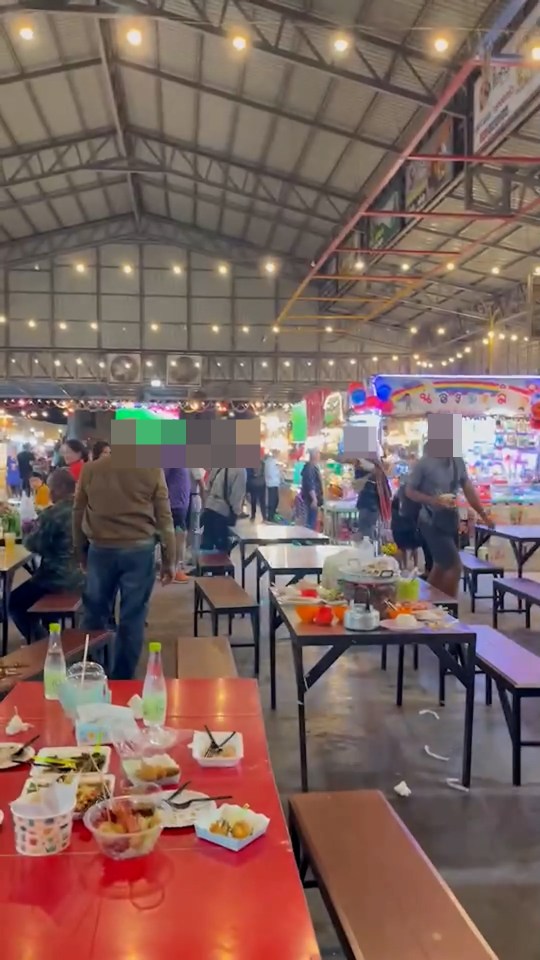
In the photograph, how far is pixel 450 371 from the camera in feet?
75.1

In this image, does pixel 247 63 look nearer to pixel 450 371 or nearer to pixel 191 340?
pixel 191 340

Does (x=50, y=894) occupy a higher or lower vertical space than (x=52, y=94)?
lower

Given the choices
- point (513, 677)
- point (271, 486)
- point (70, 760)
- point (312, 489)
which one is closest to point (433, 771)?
point (513, 677)

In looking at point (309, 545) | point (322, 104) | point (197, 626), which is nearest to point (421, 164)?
point (322, 104)

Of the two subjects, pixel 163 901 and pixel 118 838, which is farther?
pixel 118 838

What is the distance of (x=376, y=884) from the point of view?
6.32 feet

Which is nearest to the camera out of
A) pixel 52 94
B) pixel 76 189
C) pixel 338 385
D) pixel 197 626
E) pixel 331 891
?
pixel 331 891

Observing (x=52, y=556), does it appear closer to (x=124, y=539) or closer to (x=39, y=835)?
(x=124, y=539)

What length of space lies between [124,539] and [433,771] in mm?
1976

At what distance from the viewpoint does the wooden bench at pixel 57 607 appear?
5164 millimetres

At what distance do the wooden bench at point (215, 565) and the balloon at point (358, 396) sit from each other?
3115 mm

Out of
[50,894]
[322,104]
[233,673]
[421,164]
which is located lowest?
[233,673]

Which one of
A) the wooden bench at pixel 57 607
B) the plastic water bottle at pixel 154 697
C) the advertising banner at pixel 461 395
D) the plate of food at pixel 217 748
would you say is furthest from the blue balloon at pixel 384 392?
the plate of food at pixel 217 748

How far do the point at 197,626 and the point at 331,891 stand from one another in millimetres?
4902
